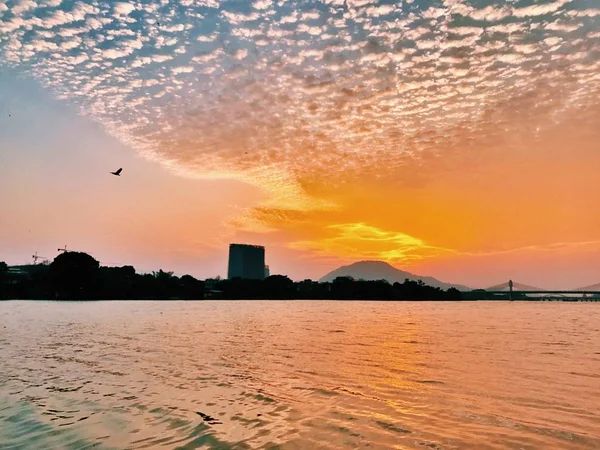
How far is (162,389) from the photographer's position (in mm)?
22734

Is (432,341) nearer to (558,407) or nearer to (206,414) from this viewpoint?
(558,407)

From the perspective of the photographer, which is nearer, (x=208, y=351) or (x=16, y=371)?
(x=16, y=371)

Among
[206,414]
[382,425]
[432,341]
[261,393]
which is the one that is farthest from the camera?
[432,341]

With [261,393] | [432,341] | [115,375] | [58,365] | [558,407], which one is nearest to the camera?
[558,407]

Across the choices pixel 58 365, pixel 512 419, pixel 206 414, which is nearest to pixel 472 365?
pixel 512 419

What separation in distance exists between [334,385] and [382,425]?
7682 mm

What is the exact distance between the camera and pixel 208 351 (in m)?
38.7

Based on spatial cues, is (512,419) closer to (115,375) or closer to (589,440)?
(589,440)

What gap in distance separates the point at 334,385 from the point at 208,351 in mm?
17482

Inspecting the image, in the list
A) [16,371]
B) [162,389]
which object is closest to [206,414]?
[162,389]

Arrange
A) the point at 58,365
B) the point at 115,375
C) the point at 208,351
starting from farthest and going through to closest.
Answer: the point at 208,351
the point at 58,365
the point at 115,375

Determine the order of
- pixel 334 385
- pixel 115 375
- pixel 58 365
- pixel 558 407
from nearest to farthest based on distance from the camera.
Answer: pixel 558 407
pixel 334 385
pixel 115 375
pixel 58 365

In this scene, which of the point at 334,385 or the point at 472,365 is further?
the point at 472,365

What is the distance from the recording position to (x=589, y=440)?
49.4 feet
